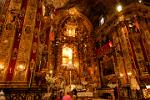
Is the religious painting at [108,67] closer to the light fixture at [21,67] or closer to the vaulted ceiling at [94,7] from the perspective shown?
the vaulted ceiling at [94,7]

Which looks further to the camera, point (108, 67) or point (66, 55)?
point (66, 55)

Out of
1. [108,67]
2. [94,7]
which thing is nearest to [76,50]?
Result: [108,67]

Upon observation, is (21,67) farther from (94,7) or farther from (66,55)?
(94,7)

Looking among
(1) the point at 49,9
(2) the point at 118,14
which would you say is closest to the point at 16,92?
(1) the point at 49,9

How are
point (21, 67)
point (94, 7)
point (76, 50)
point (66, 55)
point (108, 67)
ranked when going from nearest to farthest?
point (21, 67) → point (108, 67) → point (66, 55) → point (76, 50) → point (94, 7)

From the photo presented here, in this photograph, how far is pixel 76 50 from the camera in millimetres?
13867

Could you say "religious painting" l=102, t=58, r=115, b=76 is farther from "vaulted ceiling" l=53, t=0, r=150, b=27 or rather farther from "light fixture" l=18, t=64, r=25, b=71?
"light fixture" l=18, t=64, r=25, b=71

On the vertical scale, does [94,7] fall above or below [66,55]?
above

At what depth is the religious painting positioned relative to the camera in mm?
11803

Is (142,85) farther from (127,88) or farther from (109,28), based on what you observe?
(109,28)

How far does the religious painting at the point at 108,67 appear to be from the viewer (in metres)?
11.8

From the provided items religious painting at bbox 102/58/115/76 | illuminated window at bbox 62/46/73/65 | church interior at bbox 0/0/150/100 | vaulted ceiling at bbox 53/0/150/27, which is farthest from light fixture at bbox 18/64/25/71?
vaulted ceiling at bbox 53/0/150/27

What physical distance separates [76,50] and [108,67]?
3.68m

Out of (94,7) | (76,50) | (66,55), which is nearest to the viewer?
(66,55)
